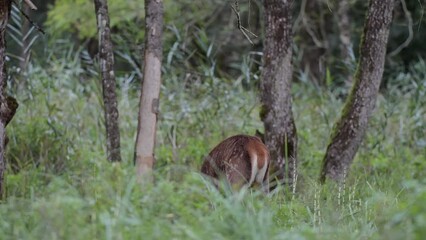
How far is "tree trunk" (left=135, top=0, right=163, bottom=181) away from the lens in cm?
776

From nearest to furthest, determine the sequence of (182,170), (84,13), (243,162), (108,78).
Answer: (243,162) < (108,78) < (182,170) < (84,13)

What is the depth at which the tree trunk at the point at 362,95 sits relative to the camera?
8.68 meters

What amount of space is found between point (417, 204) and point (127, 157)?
6156 mm

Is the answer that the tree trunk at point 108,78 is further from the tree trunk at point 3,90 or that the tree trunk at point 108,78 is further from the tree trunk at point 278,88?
the tree trunk at point 3,90

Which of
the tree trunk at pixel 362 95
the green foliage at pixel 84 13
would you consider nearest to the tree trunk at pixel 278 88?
the tree trunk at pixel 362 95

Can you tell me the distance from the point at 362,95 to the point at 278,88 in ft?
2.99

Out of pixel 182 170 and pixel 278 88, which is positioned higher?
pixel 278 88

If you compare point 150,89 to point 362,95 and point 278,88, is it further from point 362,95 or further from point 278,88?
point 362,95

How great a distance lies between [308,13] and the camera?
20094 mm

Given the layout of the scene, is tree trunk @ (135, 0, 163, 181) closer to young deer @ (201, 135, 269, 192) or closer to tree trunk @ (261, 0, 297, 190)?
young deer @ (201, 135, 269, 192)

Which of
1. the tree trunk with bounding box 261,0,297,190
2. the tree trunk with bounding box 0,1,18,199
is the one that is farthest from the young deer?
the tree trunk with bounding box 0,1,18,199

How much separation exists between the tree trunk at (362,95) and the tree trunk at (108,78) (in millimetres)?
2134

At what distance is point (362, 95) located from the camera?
888 centimetres

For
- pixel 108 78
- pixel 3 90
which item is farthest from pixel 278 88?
pixel 3 90
